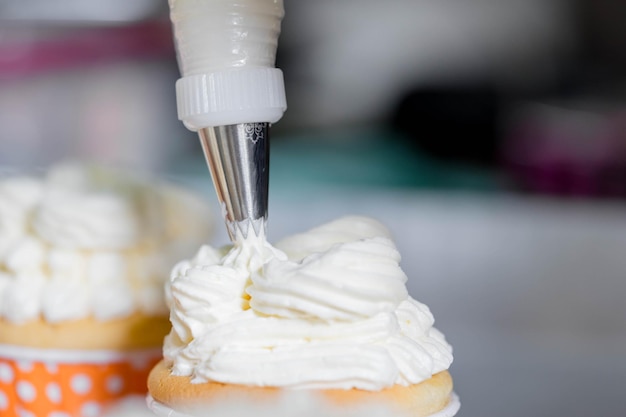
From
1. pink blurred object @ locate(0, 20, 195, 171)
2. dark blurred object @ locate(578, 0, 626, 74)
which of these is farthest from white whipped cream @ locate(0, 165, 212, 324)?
dark blurred object @ locate(578, 0, 626, 74)

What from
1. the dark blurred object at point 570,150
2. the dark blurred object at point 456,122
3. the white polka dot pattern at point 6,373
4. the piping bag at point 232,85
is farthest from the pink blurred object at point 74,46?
the piping bag at point 232,85

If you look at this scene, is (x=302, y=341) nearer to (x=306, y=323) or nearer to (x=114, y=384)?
(x=306, y=323)

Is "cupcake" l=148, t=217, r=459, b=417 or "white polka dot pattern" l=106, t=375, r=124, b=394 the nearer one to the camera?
"cupcake" l=148, t=217, r=459, b=417

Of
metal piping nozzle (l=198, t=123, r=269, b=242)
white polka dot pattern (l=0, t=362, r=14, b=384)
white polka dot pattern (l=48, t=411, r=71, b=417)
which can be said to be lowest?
white polka dot pattern (l=48, t=411, r=71, b=417)

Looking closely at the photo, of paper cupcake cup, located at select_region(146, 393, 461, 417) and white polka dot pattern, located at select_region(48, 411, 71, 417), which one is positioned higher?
paper cupcake cup, located at select_region(146, 393, 461, 417)

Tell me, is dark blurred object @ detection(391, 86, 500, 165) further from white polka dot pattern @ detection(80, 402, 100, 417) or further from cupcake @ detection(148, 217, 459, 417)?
cupcake @ detection(148, 217, 459, 417)

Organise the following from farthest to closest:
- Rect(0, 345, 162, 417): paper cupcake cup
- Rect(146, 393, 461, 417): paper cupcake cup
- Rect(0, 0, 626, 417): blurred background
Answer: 1. Rect(0, 0, 626, 417): blurred background
2. Rect(0, 345, 162, 417): paper cupcake cup
3. Rect(146, 393, 461, 417): paper cupcake cup

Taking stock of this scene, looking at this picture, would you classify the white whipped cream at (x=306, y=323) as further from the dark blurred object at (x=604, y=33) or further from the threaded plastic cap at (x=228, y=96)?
the dark blurred object at (x=604, y=33)
